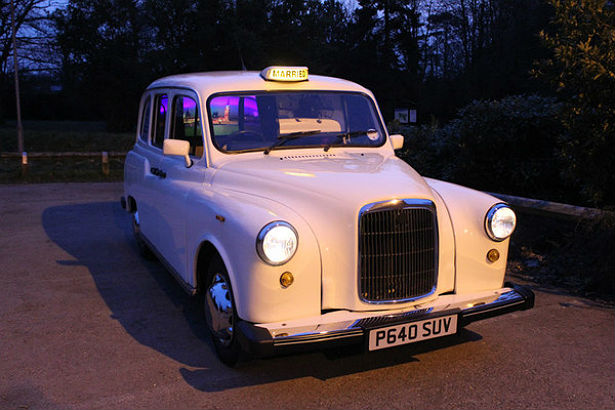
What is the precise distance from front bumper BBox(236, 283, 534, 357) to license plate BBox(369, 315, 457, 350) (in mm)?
30

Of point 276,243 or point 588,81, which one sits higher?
point 588,81

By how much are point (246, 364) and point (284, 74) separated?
239cm

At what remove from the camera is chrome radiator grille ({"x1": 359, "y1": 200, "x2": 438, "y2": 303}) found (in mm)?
3422

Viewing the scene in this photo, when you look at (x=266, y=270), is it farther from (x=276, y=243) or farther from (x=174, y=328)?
(x=174, y=328)

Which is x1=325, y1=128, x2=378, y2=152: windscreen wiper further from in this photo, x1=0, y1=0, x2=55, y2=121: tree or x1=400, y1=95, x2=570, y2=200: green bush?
x1=0, y1=0, x2=55, y2=121: tree

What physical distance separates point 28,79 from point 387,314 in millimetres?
34602

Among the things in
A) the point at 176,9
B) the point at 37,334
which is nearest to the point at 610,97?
the point at 37,334

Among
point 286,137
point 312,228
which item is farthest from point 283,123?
point 312,228

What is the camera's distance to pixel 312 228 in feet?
11.1

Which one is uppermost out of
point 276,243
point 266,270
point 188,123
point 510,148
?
point 188,123

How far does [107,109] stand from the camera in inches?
1364

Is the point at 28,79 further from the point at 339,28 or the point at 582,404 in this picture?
→ the point at 582,404

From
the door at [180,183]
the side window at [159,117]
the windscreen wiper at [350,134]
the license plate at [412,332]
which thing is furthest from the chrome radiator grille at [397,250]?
the side window at [159,117]

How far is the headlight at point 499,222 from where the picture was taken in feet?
12.6
